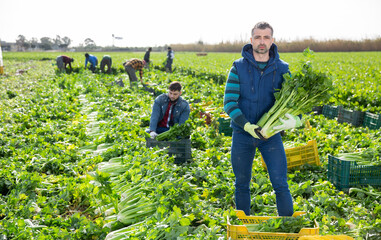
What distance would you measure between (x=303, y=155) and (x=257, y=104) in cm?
264

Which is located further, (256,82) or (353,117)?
(353,117)

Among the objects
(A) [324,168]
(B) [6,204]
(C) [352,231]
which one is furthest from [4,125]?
(C) [352,231]

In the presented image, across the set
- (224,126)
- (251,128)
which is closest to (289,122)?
(251,128)

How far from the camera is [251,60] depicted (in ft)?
10.1

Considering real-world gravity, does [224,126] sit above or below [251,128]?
below

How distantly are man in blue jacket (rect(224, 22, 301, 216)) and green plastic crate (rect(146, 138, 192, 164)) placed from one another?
2.39m

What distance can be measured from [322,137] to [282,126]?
3946 millimetres

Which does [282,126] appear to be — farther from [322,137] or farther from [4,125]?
[4,125]

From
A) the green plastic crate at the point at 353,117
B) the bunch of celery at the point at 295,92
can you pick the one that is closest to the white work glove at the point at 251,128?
the bunch of celery at the point at 295,92

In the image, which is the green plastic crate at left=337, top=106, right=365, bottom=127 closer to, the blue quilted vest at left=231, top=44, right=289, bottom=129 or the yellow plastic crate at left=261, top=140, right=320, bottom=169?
the yellow plastic crate at left=261, top=140, right=320, bottom=169

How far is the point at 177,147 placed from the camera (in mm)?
5605

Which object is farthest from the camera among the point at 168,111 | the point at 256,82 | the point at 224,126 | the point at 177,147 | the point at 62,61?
the point at 62,61

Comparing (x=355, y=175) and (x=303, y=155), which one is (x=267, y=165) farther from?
(x=303, y=155)

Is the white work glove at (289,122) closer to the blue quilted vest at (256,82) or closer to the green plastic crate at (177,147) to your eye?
the blue quilted vest at (256,82)
